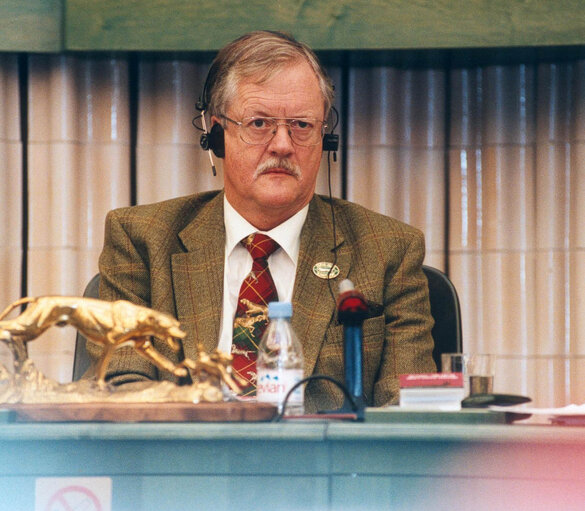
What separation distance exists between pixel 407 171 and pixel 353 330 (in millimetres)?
1510

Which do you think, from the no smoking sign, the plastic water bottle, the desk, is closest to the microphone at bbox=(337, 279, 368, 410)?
the plastic water bottle

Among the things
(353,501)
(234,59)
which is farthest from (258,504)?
(234,59)

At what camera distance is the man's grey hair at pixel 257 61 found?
203cm

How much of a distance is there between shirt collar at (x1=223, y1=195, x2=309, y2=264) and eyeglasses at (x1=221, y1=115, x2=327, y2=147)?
0.17 m

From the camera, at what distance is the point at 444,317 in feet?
6.64

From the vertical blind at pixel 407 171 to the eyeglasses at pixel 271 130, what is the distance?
854mm

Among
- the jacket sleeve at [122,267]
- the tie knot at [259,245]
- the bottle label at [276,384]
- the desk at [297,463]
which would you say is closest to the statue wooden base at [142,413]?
the desk at [297,463]

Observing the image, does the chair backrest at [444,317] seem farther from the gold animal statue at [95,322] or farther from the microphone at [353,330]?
the gold animal statue at [95,322]

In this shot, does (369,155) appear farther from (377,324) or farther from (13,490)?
(13,490)

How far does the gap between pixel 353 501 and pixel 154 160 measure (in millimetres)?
2001

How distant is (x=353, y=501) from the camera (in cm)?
108

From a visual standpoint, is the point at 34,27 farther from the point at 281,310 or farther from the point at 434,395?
the point at 434,395

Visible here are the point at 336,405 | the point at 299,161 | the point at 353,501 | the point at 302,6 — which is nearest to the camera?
the point at 353,501

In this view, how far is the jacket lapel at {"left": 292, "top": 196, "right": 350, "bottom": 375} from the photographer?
1904 mm
